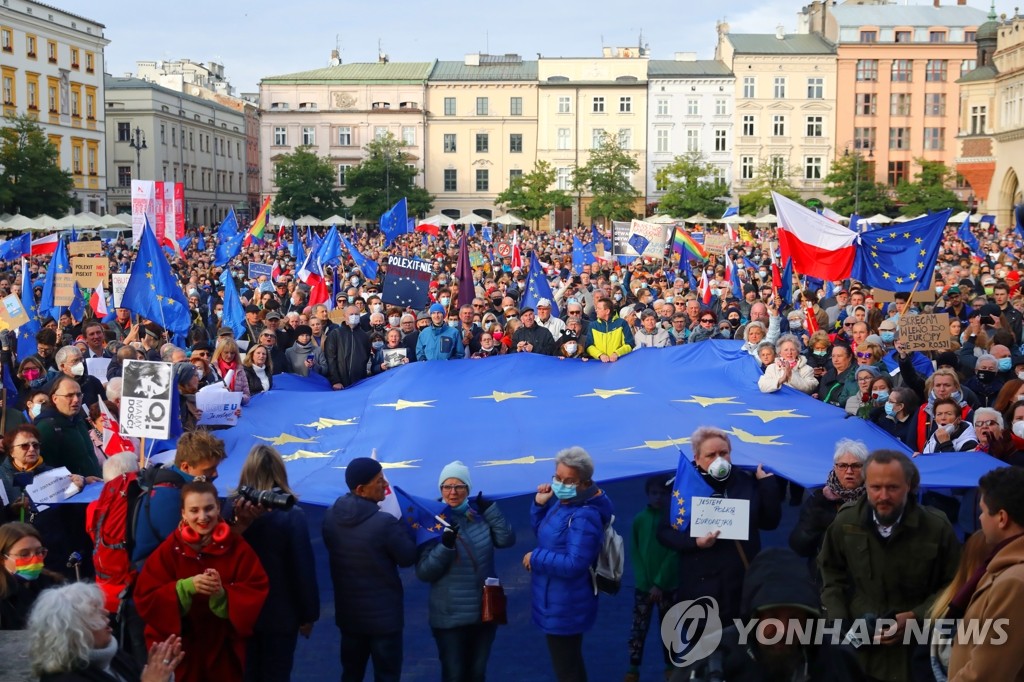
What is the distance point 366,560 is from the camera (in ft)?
18.7

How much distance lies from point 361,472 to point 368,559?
0.44 m

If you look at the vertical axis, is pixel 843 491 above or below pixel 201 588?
above

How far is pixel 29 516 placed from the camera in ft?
21.8

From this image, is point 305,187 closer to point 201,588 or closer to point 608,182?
point 608,182

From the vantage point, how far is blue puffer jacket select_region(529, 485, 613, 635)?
5.79 meters

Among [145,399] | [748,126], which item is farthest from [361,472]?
[748,126]

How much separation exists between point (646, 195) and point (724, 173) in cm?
543

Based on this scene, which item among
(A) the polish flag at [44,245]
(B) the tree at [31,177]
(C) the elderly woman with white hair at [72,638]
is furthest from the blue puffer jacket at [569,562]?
(B) the tree at [31,177]

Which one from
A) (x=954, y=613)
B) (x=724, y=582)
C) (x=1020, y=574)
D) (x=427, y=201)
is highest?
(x=427, y=201)

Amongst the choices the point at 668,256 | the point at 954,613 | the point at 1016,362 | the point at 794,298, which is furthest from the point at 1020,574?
the point at 668,256

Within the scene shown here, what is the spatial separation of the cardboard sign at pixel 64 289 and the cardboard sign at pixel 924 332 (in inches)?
417

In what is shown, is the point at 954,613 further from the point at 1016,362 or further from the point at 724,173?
the point at 724,173

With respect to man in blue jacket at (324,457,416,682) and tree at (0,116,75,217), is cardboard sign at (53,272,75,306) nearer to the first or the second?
man in blue jacket at (324,457,416,682)

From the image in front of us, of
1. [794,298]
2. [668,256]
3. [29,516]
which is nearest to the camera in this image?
[29,516]
